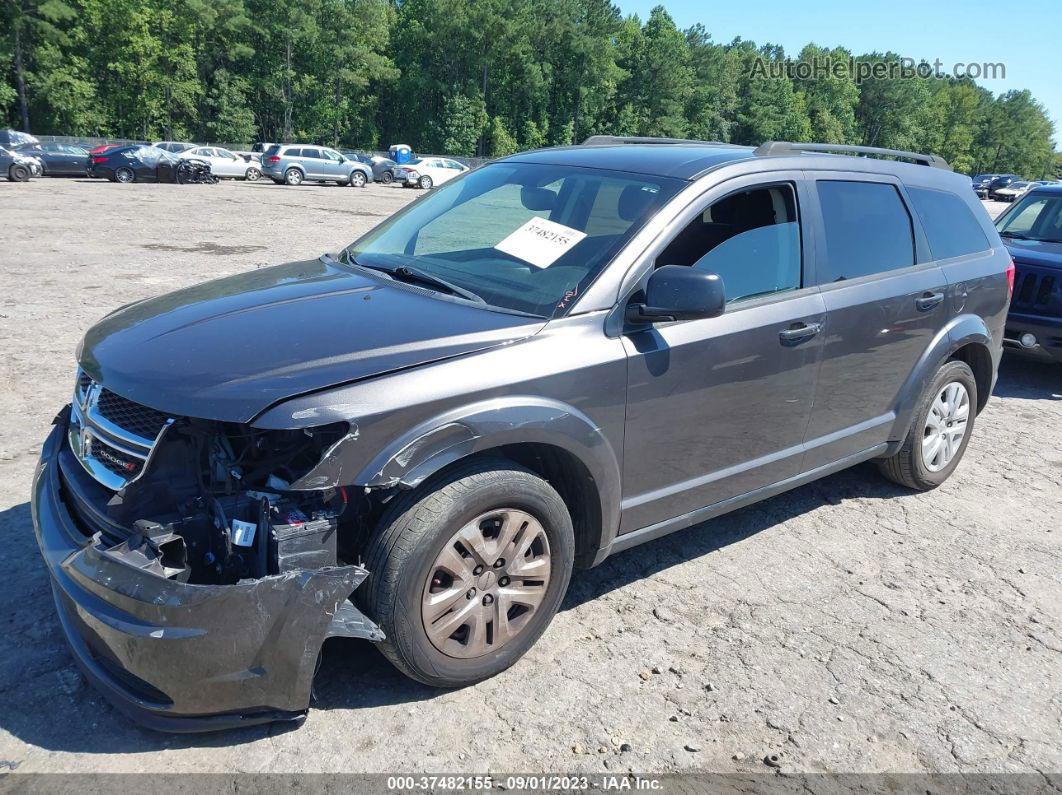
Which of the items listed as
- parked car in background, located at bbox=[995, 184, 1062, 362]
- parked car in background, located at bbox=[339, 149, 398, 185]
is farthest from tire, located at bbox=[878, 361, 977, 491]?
parked car in background, located at bbox=[339, 149, 398, 185]

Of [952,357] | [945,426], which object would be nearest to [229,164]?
[952,357]

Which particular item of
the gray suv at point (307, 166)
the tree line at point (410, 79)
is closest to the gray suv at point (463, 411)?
the gray suv at point (307, 166)

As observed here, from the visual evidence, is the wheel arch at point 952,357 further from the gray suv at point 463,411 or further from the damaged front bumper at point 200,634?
the damaged front bumper at point 200,634

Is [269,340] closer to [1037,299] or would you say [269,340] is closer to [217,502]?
[217,502]

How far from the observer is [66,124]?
56000 mm

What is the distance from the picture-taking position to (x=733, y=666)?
10.9 ft

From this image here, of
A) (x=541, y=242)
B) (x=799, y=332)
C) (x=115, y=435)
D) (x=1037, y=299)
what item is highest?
(x=541, y=242)

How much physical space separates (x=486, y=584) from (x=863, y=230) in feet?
9.20

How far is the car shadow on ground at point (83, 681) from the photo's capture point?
2.73 metres

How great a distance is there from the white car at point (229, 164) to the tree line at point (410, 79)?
23.5 metres

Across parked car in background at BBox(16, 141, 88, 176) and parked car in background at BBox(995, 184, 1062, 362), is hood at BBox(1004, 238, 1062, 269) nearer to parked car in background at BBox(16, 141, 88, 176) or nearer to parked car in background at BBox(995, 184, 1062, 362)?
parked car in background at BBox(995, 184, 1062, 362)

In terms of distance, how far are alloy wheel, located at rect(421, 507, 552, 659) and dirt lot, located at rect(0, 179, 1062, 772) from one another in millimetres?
235

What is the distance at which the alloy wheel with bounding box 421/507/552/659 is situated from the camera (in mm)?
2871

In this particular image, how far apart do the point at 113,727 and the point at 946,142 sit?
135 m
